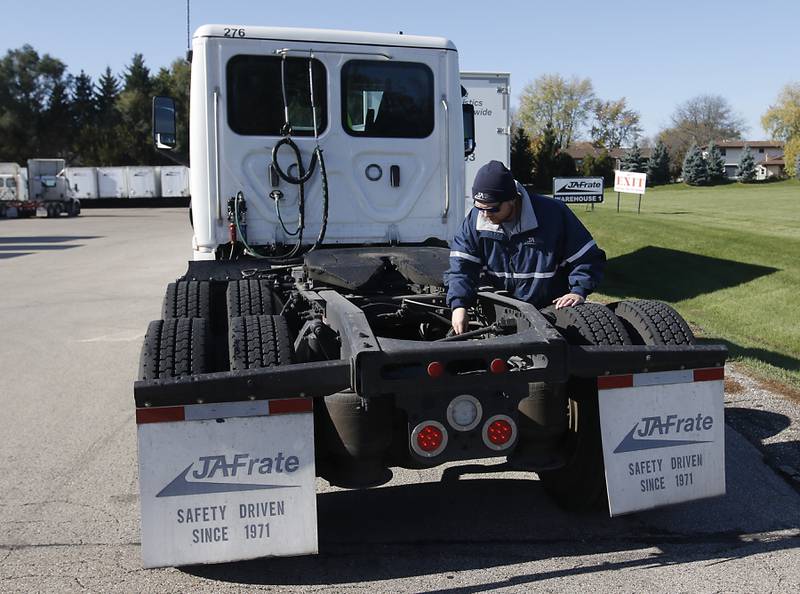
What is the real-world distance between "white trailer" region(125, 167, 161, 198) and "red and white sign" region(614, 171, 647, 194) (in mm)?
38533

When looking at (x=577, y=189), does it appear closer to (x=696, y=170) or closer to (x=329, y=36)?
(x=329, y=36)

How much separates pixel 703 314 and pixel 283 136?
7.36m

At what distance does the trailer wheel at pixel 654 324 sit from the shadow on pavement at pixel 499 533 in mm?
983

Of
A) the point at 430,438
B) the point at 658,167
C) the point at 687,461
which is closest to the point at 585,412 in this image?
the point at 687,461

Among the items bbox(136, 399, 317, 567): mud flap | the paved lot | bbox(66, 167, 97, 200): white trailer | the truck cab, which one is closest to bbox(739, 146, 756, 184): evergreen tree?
bbox(66, 167, 97, 200): white trailer

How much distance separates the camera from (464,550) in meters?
4.21

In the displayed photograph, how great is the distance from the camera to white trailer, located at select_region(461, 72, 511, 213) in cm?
1495

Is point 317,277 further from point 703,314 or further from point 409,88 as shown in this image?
point 703,314

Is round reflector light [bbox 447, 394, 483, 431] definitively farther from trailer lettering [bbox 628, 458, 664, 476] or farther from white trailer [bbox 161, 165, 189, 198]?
white trailer [bbox 161, 165, 189, 198]

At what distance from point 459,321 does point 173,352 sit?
1485 millimetres

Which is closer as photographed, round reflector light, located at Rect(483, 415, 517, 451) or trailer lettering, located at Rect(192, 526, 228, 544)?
trailer lettering, located at Rect(192, 526, 228, 544)

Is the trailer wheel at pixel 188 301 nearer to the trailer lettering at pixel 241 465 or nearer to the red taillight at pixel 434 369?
the trailer lettering at pixel 241 465

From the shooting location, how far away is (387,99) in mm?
7203

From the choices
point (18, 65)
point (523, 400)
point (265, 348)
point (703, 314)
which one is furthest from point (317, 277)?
point (18, 65)
